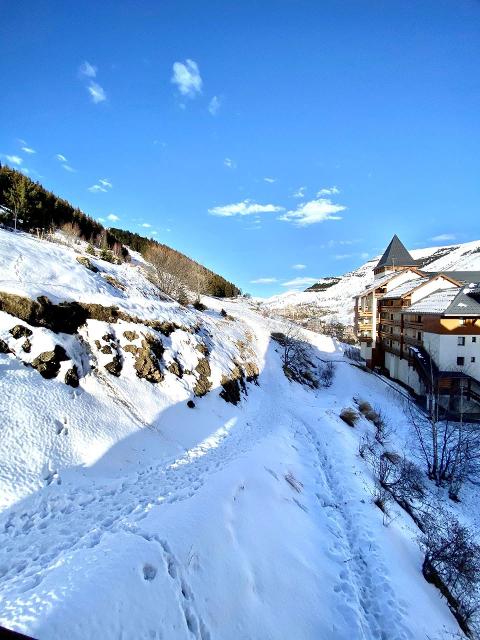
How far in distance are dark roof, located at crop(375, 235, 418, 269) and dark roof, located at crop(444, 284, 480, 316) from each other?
14246mm

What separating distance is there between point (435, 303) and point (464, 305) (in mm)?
2758

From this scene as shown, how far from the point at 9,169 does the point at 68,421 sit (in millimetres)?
50397

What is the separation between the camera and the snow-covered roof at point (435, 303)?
28036mm

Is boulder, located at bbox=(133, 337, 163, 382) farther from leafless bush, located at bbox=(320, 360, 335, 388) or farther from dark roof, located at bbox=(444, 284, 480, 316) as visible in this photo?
dark roof, located at bbox=(444, 284, 480, 316)

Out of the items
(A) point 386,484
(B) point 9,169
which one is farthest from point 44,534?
(B) point 9,169

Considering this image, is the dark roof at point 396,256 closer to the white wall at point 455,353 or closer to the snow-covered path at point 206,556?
the white wall at point 455,353

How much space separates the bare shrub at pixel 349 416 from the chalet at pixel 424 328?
255 inches

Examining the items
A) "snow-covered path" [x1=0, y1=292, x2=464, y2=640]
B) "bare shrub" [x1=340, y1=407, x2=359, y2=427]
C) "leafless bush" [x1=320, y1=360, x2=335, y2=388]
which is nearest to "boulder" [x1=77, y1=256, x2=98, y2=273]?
"snow-covered path" [x1=0, y1=292, x2=464, y2=640]

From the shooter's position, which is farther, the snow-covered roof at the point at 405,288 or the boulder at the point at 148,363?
the snow-covered roof at the point at 405,288

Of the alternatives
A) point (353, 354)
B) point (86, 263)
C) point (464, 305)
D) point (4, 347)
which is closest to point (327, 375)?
point (353, 354)

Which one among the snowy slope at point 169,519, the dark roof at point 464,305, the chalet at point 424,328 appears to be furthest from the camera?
the chalet at point 424,328

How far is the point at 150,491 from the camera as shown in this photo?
809cm

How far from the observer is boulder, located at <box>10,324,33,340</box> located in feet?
33.2

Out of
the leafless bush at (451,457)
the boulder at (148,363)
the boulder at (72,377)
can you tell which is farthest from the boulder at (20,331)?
the leafless bush at (451,457)
